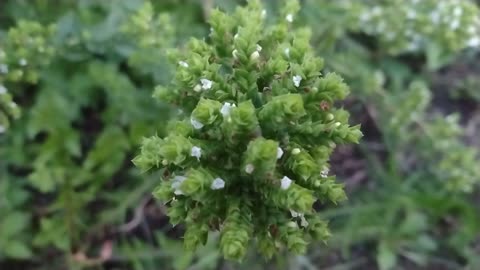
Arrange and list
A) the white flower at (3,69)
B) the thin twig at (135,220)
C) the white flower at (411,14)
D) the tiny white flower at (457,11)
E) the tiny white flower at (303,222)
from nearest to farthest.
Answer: the tiny white flower at (303,222)
the white flower at (3,69)
the thin twig at (135,220)
the tiny white flower at (457,11)
the white flower at (411,14)

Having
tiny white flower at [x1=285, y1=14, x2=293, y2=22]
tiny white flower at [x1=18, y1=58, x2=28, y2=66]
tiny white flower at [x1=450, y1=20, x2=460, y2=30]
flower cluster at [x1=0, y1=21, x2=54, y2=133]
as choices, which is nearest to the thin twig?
flower cluster at [x1=0, y1=21, x2=54, y2=133]

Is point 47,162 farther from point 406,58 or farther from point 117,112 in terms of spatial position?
point 406,58

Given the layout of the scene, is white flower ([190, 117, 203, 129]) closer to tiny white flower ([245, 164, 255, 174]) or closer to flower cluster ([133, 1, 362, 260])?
flower cluster ([133, 1, 362, 260])

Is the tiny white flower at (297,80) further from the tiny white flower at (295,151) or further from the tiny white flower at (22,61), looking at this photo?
the tiny white flower at (22,61)

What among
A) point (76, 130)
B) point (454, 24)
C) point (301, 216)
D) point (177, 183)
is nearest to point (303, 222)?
point (301, 216)

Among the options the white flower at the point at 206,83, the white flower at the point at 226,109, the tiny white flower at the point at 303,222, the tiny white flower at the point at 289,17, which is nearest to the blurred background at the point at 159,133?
the tiny white flower at the point at 289,17

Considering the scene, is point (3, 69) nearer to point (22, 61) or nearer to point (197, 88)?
point (22, 61)
